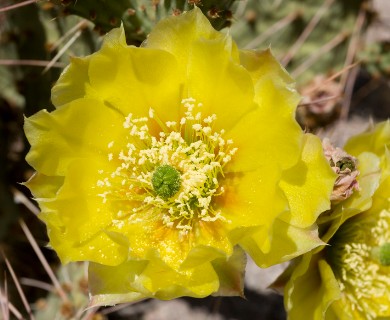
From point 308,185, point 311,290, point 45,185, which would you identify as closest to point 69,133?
point 45,185

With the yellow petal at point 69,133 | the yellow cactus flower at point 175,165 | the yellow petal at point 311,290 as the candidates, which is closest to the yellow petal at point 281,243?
the yellow cactus flower at point 175,165

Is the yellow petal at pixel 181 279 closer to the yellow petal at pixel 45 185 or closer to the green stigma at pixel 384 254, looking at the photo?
the yellow petal at pixel 45 185

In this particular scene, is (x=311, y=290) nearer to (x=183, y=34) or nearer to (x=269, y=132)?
(x=269, y=132)

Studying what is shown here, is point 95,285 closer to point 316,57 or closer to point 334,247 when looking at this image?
point 334,247

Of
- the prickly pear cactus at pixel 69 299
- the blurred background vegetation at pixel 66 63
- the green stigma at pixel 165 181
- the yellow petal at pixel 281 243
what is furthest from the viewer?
the blurred background vegetation at pixel 66 63

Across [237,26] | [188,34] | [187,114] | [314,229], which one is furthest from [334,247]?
[237,26]

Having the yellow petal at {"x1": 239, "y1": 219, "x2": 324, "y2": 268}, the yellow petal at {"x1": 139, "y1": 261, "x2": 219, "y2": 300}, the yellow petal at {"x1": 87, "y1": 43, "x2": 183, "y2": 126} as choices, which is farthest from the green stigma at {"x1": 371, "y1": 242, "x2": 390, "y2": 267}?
the yellow petal at {"x1": 87, "y1": 43, "x2": 183, "y2": 126}

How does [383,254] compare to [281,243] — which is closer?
[281,243]
